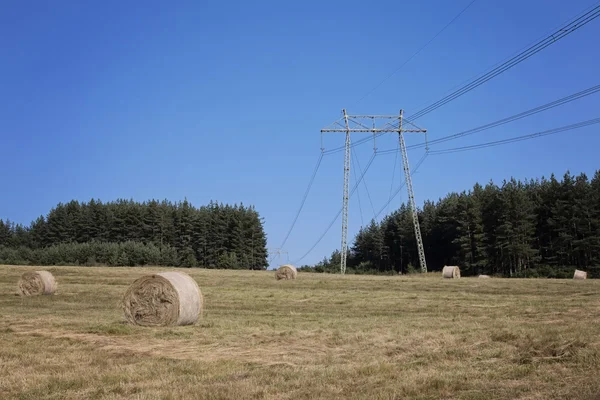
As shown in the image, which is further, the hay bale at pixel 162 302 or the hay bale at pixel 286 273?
the hay bale at pixel 286 273

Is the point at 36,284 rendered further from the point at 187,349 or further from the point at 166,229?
the point at 166,229

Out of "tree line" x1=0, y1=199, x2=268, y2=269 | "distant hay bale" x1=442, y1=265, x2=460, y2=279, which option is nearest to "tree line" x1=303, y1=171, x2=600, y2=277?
"distant hay bale" x1=442, y1=265, x2=460, y2=279

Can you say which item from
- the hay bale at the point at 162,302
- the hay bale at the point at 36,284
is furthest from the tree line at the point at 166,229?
the hay bale at the point at 162,302

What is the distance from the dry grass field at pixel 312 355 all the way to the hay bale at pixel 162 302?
720 millimetres

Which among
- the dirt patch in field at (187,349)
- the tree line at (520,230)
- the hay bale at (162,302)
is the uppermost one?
the tree line at (520,230)

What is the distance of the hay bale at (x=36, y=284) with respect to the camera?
94.8 ft

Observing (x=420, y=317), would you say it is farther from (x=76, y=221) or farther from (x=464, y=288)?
(x=76, y=221)

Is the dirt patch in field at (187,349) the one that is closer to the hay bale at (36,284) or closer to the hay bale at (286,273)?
the hay bale at (36,284)

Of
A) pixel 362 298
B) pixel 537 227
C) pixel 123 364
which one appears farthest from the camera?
pixel 537 227

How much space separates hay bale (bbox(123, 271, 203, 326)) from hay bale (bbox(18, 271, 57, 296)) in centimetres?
1261

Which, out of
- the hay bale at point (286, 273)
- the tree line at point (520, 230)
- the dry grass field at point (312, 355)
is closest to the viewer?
the dry grass field at point (312, 355)

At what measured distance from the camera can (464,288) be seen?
3428cm

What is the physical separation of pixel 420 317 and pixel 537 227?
69.0m

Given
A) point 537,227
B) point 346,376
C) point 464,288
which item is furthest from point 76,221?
point 346,376
